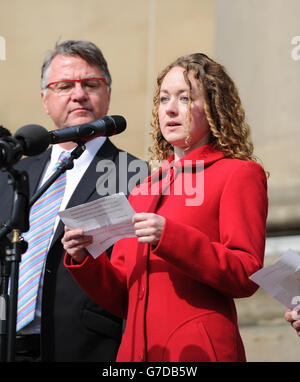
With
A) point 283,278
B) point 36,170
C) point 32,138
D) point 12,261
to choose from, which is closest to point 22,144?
point 32,138

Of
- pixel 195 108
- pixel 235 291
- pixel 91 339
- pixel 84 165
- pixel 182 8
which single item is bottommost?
pixel 91 339

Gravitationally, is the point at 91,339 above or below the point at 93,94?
below

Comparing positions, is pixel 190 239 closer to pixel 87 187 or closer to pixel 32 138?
pixel 32 138

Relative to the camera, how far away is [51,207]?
4.56 m

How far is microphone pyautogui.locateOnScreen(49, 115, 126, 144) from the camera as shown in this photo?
3.41 metres

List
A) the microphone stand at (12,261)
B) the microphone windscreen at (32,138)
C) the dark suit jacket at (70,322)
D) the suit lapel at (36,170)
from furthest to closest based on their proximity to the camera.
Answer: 1. the suit lapel at (36,170)
2. the dark suit jacket at (70,322)
3. the microphone windscreen at (32,138)
4. the microphone stand at (12,261)

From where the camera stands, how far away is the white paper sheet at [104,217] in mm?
3295

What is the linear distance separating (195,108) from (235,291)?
2.74ft

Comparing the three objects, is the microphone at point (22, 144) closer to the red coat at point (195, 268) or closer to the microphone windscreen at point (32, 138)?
the microphone windscreen at point (32, 138)

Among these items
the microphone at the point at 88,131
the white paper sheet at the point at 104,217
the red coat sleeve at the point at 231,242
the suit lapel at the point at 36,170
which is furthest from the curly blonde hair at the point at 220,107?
the suit lapel at the point at 36,170

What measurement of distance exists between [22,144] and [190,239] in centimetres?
73

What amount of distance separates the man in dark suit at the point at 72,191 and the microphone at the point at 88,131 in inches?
35.2
